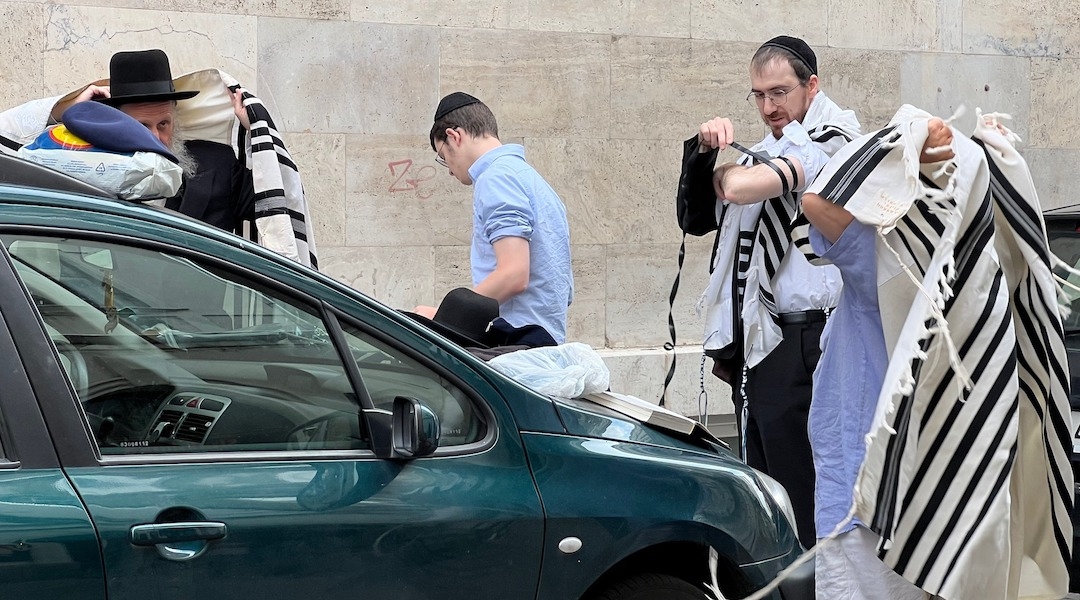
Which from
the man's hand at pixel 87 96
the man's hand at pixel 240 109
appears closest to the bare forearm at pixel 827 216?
the man's hand at pixel 240 109

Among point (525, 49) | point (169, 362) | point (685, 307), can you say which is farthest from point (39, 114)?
point (685, 307)

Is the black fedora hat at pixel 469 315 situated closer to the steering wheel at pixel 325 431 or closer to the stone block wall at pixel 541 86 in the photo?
the steering wheel at pixel 325 431

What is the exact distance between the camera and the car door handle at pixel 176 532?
255cm

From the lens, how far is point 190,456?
8.93ft

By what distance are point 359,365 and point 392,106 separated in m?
4.81

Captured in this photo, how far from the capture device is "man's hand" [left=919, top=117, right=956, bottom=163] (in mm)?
3205

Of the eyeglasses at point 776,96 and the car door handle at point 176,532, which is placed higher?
the eyeglasses at point 776,96

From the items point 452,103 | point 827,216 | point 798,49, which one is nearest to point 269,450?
point 827,216

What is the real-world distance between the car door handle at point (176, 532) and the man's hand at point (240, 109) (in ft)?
7.77

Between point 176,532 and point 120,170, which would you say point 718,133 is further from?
point 176,532

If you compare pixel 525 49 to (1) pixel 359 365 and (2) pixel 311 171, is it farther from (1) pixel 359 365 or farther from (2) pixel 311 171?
(1) pixel 359 365

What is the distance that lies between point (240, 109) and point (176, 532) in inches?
98.1

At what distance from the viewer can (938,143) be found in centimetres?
324

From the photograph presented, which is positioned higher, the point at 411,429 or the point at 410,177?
the point at 410,177
